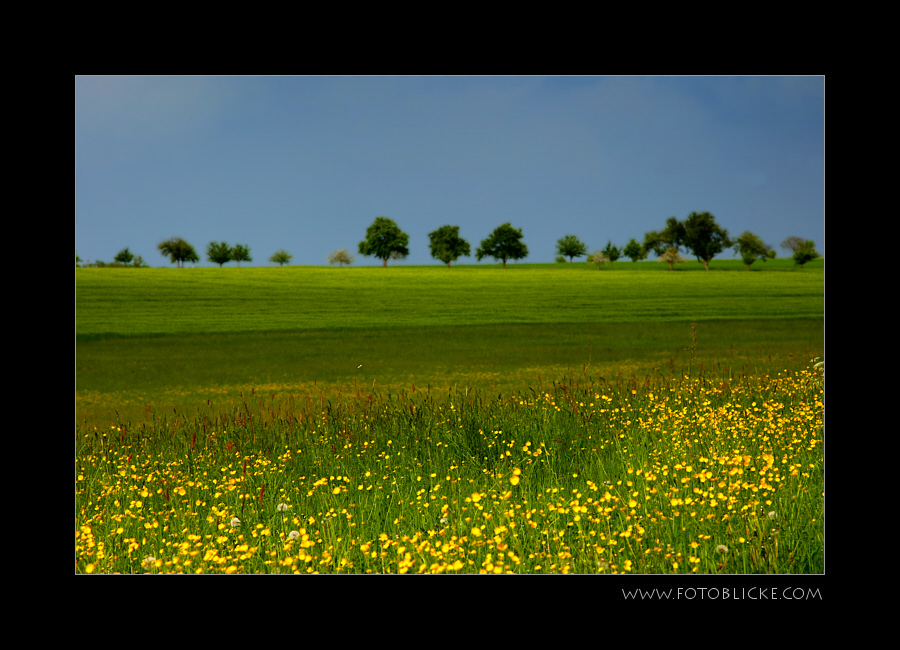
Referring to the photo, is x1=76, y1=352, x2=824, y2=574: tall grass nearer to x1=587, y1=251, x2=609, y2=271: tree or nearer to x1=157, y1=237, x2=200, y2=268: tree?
x1=157, y1=237, x2=200, y2=268: tree

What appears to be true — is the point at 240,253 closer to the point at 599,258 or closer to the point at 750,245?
the point at 599,258

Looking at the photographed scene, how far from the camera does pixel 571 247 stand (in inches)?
2333

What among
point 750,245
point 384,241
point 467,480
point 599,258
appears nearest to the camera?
point 467,480

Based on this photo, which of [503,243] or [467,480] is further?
[503,243]

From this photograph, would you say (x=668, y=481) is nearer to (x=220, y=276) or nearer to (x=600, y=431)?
(x=600, y=431)

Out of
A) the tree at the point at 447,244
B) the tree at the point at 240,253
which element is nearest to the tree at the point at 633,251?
the tree at the point at 447,244

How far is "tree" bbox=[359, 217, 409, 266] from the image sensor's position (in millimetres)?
56219

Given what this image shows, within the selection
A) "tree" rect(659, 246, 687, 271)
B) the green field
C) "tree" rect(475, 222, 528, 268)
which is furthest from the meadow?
"tree" rect(659, 246, 687, 271)

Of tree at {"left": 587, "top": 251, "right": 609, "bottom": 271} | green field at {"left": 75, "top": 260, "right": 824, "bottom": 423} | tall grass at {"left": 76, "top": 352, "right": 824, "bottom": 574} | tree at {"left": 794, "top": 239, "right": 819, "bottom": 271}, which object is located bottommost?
tall grass at {"left": 76, "top": 352, "right": 824, "bottom": 574}

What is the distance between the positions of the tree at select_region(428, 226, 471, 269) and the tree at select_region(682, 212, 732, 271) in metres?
19.8

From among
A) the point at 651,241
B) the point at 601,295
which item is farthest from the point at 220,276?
the point at 651,241

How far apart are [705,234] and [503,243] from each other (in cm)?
1784

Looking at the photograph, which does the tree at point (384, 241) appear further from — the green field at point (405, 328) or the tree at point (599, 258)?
the tree at point (599, 258)

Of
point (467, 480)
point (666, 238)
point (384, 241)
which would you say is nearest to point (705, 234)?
point (666, 238)
